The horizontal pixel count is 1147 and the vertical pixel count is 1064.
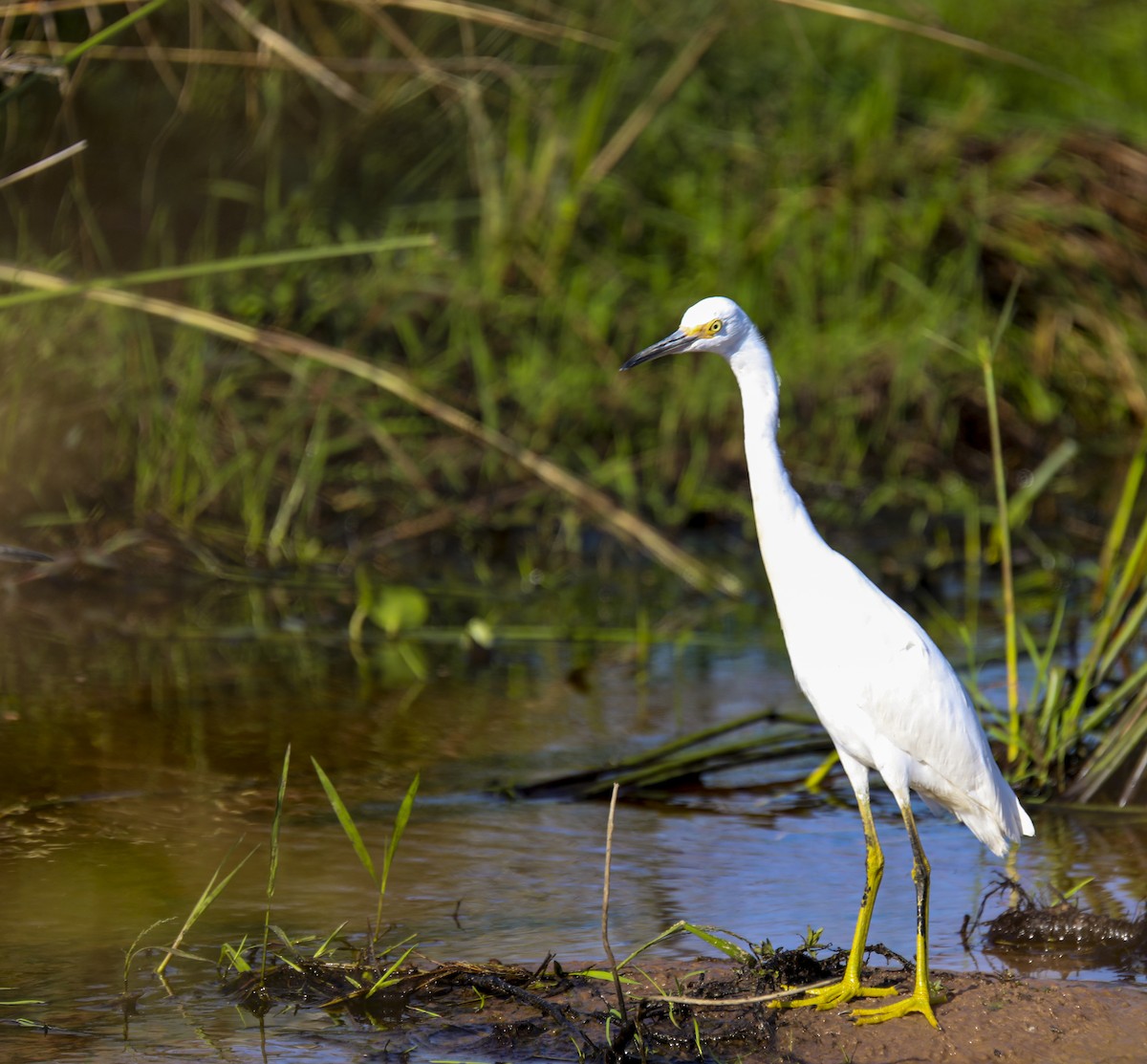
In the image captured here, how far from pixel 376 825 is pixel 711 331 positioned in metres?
1.33

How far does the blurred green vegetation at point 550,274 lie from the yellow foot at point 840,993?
10.6ft

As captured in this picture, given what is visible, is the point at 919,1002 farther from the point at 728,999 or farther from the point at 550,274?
the point at 550,274

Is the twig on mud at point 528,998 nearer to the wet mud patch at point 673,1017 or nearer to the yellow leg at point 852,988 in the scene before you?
the wet mud patch at point 673,1017

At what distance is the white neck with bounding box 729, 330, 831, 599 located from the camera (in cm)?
318

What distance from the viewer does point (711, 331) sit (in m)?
3.26

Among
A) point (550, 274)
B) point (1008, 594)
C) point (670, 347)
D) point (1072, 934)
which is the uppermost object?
point (670, 347)

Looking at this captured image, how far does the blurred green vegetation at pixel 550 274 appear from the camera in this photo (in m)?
6.03

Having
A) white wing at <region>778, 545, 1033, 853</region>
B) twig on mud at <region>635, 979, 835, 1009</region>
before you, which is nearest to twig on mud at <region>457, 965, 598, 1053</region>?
twig on mud at <region>635, 979, 835, 1009</region>

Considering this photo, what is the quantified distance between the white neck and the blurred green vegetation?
2753 millimetres

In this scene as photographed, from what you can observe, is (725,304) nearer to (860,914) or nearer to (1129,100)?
(860,914)

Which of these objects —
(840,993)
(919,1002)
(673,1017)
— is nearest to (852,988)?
(840,993)

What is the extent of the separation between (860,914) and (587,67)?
5.47 meters

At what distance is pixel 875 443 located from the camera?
7.28m

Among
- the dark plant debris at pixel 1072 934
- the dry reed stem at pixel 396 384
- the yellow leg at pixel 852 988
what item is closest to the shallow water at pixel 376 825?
the dark plant debris at pixel 1072 934
